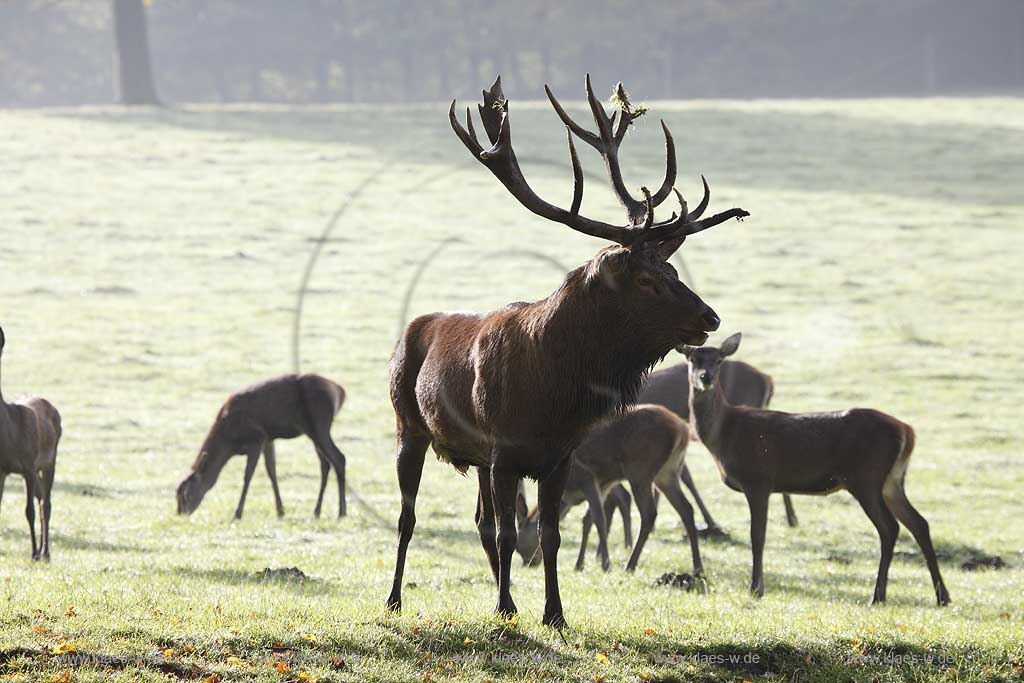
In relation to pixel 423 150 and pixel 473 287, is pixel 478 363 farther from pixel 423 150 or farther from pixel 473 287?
pixel 423 150

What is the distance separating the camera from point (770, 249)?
31.6 m

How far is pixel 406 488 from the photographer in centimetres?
805

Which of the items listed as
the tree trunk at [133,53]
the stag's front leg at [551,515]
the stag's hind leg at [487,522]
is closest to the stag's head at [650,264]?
the stag's front leg at [551,515]

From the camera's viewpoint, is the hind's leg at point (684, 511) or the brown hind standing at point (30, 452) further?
the hind's leg at point (684, 511)

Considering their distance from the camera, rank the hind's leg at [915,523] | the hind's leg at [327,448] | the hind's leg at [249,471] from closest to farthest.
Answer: the hind's leg at [915,523] → the hind's leg at [249,471] → the hind's leg at [327,448]

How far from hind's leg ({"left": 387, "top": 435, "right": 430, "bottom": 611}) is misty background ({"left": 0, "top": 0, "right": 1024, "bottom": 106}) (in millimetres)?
57612

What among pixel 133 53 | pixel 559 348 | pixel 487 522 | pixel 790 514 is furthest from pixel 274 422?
pixel 133 53

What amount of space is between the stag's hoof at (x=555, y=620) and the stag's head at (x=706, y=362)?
14.2ft

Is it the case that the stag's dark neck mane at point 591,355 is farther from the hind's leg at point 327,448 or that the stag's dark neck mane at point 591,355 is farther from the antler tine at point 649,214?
the hind's leg at point 327,448

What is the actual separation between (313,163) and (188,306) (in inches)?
541

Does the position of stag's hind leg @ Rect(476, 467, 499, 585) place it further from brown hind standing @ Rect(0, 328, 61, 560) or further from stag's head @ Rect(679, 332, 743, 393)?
brown hind standing @ Rect(0, 328, 61, 560)

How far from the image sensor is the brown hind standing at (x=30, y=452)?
35.2 feet

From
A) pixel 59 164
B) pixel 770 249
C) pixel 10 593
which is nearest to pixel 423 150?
pixel 59 164

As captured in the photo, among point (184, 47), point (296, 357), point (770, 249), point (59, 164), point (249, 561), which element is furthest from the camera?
point (184, 47)
